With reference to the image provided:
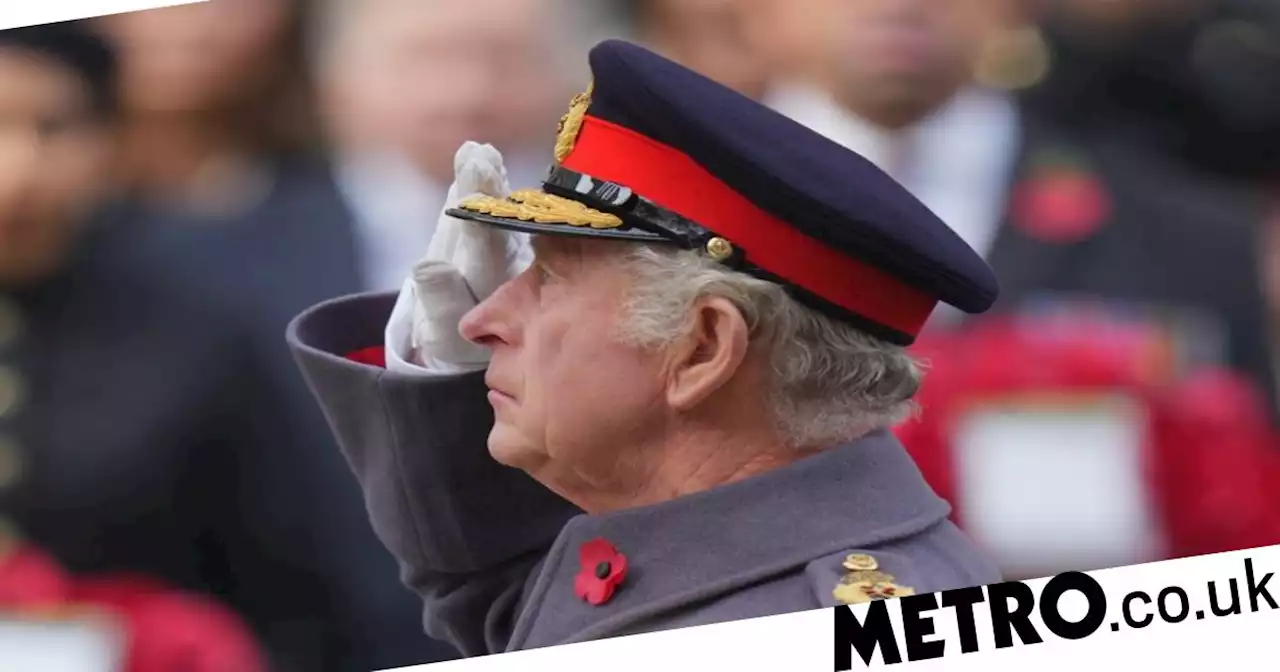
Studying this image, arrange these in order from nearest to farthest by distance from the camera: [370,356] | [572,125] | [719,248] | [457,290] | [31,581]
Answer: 1. [719,248]
2. [572,125]
3. [457,290]
4. [370,356]
5. [31,581]

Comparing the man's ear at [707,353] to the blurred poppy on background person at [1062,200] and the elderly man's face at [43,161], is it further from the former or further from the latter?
the elderly man's face at [43,161]

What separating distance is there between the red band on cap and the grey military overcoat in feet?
0.67

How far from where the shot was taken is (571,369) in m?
1.70

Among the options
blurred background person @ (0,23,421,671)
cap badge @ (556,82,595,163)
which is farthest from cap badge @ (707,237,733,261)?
blurred background person @ (0,23,421,671)

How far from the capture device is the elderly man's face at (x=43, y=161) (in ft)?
6.84

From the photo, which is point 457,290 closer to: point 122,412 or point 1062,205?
point 122,412

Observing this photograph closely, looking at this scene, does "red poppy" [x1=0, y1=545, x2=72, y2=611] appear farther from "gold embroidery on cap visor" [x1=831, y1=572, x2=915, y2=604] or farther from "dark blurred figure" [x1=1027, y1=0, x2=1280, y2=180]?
"dark blurred figure" [x1=1027, y1=0, x2=1280, y2=180]

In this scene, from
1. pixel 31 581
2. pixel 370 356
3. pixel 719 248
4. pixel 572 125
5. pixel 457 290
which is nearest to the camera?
pixel 719 248

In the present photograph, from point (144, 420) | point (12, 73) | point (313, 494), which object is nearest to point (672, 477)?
point (313, 494)

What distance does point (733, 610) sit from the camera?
172 centimetres

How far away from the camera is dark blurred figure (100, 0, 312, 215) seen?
2047 millimetres

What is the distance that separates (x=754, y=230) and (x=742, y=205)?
0.11 feet

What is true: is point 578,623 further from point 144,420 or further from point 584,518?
point 144,420

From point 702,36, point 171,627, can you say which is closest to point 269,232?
point 171,627
